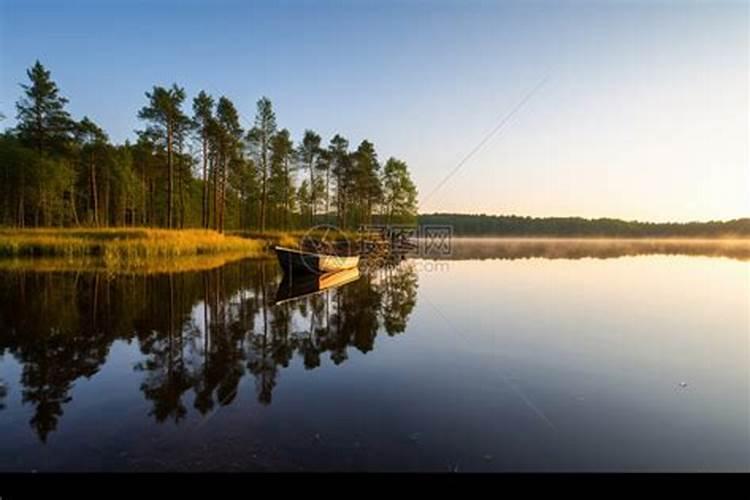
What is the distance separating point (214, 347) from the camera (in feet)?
32.1

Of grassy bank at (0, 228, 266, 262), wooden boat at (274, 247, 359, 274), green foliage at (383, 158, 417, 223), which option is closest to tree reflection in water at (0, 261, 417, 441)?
wooden boat at (274, 247, 359, 274)

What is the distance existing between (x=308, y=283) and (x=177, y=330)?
1189 cm

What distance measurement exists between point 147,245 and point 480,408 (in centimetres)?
3196

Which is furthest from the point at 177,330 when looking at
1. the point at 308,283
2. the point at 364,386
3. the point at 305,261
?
the point at 305,261

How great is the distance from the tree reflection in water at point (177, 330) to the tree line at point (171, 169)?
23656 mm

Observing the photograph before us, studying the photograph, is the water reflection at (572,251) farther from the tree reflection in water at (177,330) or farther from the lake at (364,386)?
the lake at (364,386)

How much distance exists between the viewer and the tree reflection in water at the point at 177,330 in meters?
7.19

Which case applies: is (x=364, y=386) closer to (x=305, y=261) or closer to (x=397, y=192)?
(x=305, y=261)

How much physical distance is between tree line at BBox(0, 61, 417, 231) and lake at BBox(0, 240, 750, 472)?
30805mm

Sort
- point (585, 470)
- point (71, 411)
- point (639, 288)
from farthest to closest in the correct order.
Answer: point (639, 288)
point (71, 411)
point (585, 470)

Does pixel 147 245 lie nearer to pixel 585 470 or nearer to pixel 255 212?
pixel 585 470

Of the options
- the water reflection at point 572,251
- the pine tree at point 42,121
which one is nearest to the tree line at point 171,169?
the pine tree at point 42,121

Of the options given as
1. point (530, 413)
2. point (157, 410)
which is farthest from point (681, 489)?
point (157, 410)

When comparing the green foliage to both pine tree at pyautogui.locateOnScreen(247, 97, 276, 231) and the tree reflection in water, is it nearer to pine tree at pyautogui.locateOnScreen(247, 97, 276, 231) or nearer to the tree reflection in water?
pine tree at pyautogui.locateOnScreen(247, 97, 276, 231)
